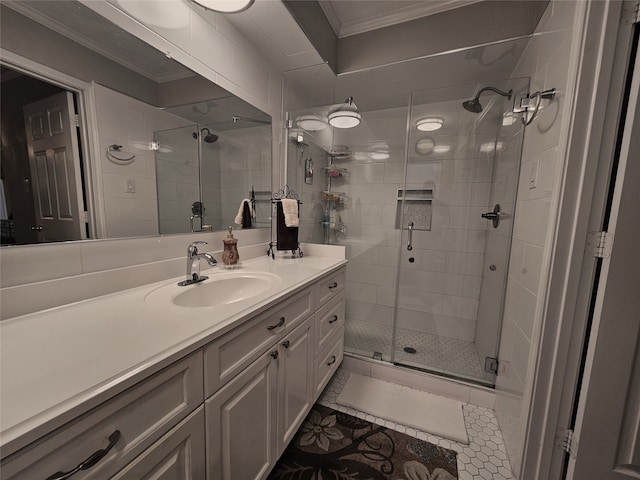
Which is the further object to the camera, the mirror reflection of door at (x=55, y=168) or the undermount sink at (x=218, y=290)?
the undermount sink at (x=218, y=290)

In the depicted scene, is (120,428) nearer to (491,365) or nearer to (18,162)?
(18,162)

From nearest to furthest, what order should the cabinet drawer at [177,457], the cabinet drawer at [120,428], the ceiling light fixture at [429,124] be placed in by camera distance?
the cabinet drawer at [120,428], the cabinet drawer at [177,457], the ceiling light fixture at [429,124]

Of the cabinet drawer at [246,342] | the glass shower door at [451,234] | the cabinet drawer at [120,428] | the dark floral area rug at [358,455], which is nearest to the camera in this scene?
the cabinet drawer at [120,428]

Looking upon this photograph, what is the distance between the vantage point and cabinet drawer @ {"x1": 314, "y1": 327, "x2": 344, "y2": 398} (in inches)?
57.0

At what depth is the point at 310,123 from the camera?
2.13 metres

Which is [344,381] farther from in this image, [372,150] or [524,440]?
[372,150]

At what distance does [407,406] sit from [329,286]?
926mm

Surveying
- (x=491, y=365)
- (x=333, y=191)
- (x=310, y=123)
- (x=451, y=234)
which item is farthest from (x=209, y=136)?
(x=491, y=365)

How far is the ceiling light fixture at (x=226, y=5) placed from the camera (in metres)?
1.06

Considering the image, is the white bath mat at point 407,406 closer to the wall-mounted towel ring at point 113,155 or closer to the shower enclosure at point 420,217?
the shower enclosure at point 420,217

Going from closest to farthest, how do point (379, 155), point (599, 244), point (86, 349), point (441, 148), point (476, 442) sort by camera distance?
point (86, 349)
point (599, 244)
point (476, 442)
point (441, 148)
point (379, 155)

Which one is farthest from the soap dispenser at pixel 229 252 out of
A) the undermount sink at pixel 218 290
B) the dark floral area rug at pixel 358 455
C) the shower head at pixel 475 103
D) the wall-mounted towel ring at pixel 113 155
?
the shower head at pixel 475 103

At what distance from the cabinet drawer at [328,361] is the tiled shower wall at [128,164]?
43.5 inches

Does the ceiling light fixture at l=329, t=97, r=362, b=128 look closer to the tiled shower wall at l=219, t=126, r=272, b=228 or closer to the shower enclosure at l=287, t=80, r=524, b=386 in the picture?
the shower enclosure at l=287, t=80, r=524, b=386
